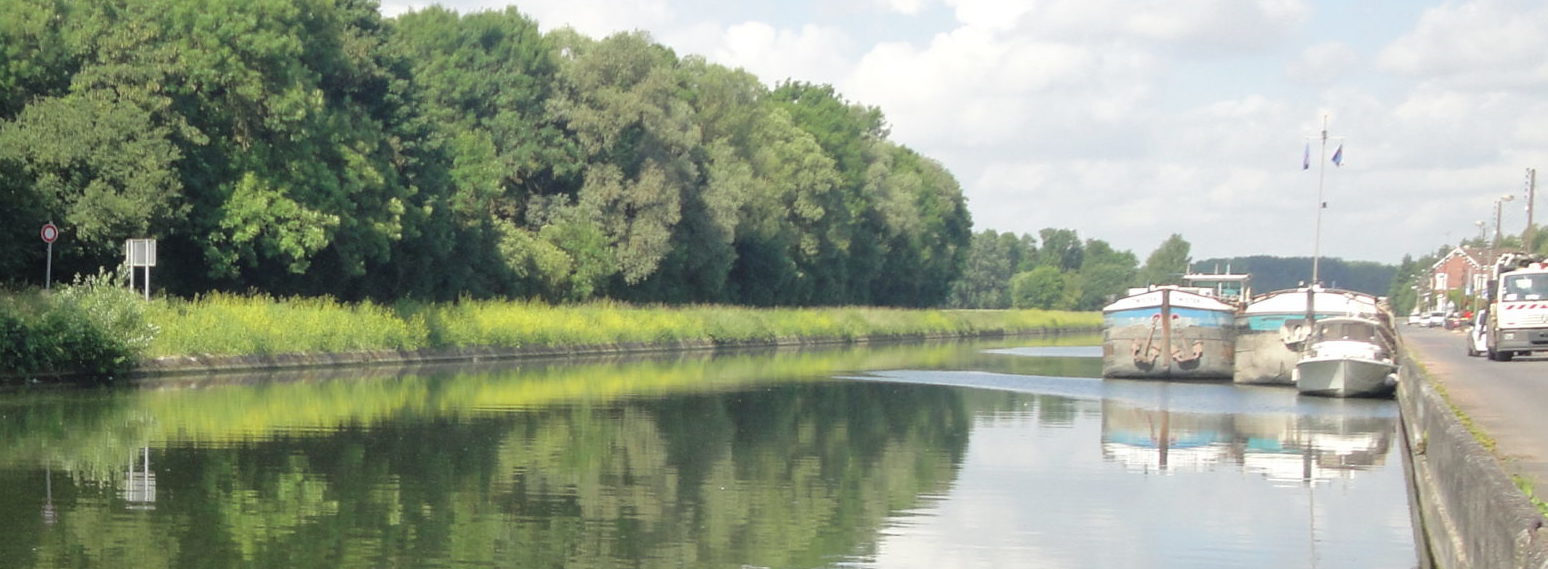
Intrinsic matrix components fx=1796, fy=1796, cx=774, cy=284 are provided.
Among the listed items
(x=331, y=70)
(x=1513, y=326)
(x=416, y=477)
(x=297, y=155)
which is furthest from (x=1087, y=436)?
(x=331, y=70)

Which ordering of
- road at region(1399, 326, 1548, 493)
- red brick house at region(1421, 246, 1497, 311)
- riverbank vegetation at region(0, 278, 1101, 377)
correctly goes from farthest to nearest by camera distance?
1. red brick house at region(1421, 246, 1497, 311)
2. riverbank vegetation at region(0, 278, 1101, 377)
3. road at region(1399, 326, 1548, 493)

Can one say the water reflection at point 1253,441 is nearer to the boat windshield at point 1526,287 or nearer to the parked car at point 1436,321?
the boat windshield at point 1526,287

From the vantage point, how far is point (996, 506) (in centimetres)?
1752

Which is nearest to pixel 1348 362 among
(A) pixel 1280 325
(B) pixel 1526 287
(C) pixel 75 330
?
(B) pixel 1526 287

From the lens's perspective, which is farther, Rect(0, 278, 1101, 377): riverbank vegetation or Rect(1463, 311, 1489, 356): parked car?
Rect(1463, 311, 1489, 356): parked car

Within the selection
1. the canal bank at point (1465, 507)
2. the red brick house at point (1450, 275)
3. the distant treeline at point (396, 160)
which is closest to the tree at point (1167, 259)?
the red brick house at point (1450, 275)

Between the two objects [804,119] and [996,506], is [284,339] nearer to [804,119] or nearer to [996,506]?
[996,506]

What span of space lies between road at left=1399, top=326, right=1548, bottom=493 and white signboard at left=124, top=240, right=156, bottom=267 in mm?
26393

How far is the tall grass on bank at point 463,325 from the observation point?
41.4 metres

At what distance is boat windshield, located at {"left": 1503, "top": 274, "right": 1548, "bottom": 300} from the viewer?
42.7 metres

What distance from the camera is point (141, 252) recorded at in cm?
3891

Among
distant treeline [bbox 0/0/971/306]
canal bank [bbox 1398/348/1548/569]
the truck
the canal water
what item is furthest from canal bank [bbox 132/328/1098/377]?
the truck

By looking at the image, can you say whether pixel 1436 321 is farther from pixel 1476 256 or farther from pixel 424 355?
pixel 424 355

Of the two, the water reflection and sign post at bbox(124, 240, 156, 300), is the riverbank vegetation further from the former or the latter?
the water reflection
